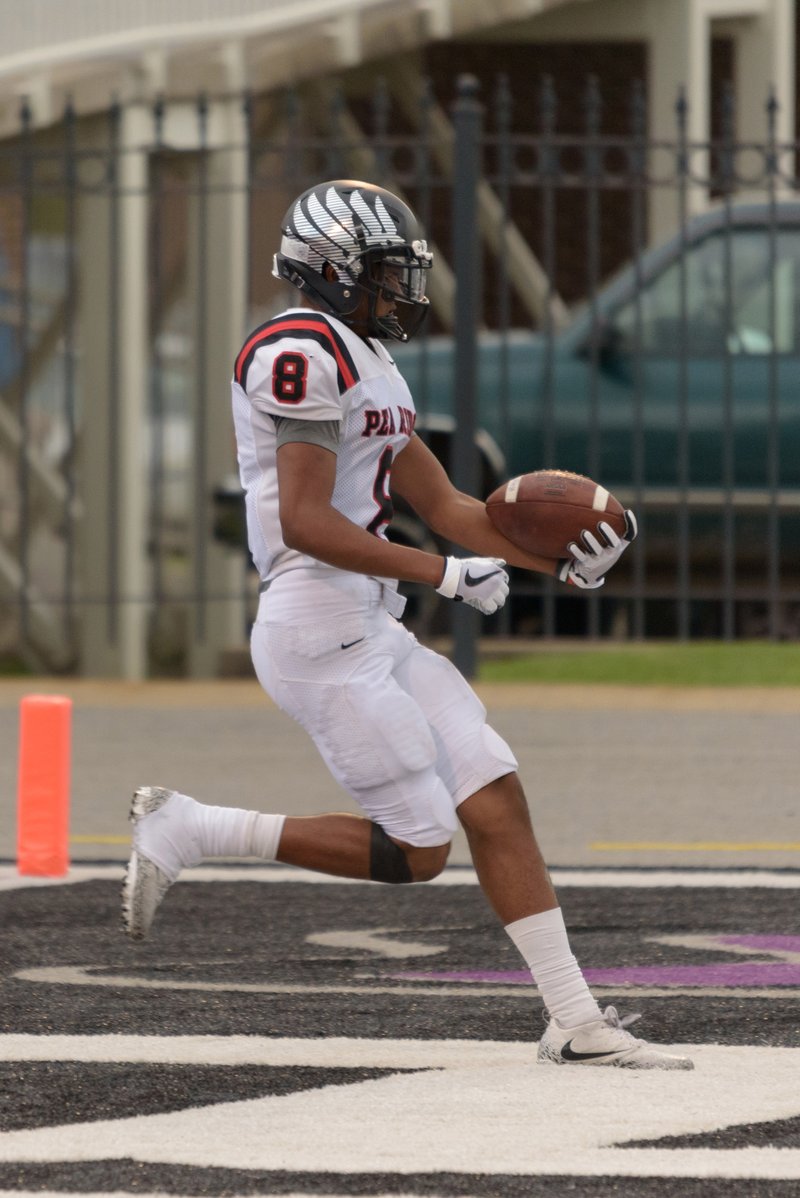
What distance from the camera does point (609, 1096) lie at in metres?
4.77

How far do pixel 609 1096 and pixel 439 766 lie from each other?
0.84 meters

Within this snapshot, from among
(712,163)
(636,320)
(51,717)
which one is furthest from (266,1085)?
(712,163)

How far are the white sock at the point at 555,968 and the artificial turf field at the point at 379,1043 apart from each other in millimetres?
120

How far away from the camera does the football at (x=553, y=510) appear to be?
524cm

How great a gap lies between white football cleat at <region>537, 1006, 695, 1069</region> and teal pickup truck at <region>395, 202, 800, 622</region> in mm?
7943

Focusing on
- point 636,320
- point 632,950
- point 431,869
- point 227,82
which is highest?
point 227,82

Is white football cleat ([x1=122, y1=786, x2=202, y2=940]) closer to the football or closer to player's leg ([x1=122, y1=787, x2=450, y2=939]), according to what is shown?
player's leg ([x1=122, y1=787, x2=450, y2=939])

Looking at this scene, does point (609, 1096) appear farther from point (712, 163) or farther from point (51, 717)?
point (712, 163)

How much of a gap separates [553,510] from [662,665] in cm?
781

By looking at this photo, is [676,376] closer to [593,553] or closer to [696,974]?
[696,974]

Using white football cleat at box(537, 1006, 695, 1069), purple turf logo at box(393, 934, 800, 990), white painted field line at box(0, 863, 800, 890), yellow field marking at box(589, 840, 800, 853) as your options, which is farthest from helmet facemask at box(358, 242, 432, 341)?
yellow field marking at box(589, 840, 800, 853)

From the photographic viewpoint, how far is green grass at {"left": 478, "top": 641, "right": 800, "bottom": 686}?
41.8 ft

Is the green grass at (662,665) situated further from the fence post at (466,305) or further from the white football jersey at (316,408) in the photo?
the white football jersey at (316,408)

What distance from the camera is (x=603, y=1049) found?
5.04 metres
